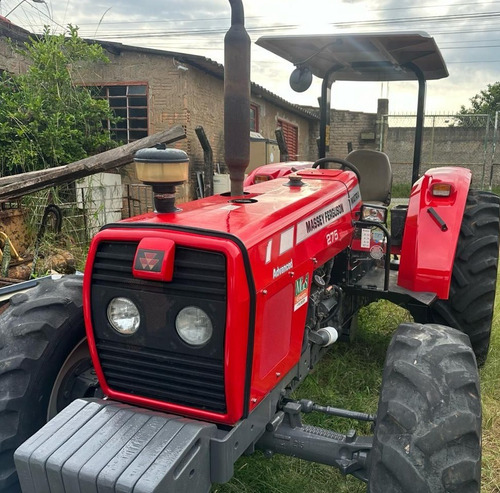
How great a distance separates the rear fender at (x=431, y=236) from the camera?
296cm

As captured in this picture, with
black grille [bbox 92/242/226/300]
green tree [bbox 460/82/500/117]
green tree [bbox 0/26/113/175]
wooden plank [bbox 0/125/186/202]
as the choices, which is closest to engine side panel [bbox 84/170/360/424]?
black grille [bbox 92/242/226/300]

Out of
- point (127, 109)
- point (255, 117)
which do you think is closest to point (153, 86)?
point (127, 109)

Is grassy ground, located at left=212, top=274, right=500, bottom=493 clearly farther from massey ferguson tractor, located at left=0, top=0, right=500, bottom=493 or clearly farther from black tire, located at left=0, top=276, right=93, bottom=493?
black tire, located at left=0, top=276, right=93, bottom=493

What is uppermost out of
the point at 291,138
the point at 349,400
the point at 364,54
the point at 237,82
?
the point at 364,54

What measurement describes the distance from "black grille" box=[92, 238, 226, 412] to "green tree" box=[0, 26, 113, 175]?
671cm

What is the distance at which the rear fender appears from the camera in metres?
2.96

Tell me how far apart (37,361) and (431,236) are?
2175mm

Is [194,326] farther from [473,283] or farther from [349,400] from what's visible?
[473,283]

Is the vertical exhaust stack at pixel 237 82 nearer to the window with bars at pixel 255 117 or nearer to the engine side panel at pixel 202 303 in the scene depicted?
the engine side panel at pixel 202 303

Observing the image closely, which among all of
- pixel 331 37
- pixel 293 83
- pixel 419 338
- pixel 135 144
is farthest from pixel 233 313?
Answer: pixel 135 144

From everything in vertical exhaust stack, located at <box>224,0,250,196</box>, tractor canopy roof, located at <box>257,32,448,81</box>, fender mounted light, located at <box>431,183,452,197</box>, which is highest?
tractor canopy roof, located at <box>257,32,448,81</box>

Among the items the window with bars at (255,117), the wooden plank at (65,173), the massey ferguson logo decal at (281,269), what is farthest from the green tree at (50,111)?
the massey ferguson logo decal at (281,269)

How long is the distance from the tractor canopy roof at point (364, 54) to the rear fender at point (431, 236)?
915 millimetres

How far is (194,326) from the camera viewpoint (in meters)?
1.83
